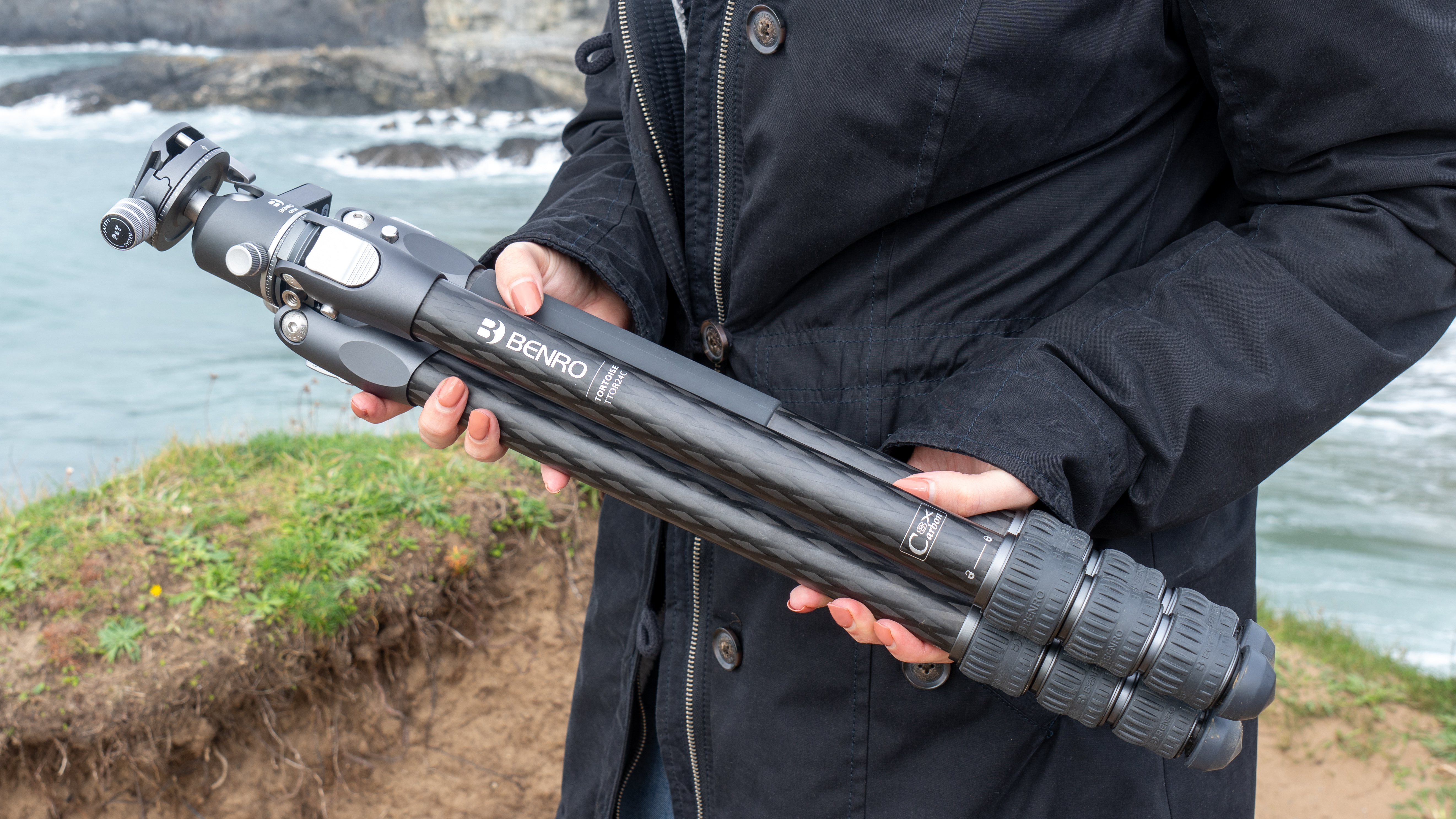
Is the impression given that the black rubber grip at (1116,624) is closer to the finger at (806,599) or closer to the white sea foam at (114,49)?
the finger at (806,599)

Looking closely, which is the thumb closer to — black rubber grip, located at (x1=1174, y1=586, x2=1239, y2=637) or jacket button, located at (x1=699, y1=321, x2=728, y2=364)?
jacket button, located at (x1=699, y1=321, x2=728, y2=364)

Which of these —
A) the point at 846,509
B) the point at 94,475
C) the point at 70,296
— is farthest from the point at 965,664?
the point at 70,296

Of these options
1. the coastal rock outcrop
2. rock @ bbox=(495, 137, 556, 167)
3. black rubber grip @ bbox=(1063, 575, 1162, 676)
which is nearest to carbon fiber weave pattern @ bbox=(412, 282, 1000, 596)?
black rubber grip @ bbox=(1063, 575, 1162, 676)

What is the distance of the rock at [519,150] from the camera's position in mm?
23281

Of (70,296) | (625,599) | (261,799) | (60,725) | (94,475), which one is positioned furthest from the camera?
(70,296)

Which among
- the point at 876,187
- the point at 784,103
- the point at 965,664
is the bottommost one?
the point at 965,664

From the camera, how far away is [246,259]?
1186mm

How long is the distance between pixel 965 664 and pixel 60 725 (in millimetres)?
2793

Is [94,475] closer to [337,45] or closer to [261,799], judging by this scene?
[261,799]

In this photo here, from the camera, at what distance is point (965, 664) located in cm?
98

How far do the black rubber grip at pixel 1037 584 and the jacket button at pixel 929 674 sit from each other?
197 millimetres

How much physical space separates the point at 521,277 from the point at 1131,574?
2.70 ft

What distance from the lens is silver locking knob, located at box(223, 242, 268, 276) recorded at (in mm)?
1187

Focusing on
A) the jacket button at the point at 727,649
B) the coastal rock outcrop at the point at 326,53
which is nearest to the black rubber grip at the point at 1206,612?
the jacket button at the point at 727,649
